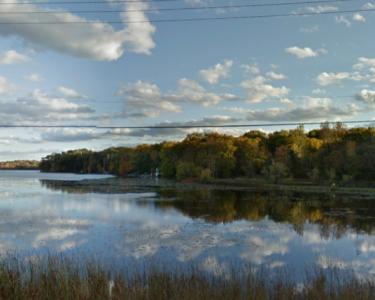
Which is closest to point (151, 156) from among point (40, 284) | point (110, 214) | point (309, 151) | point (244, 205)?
point (309, 151)

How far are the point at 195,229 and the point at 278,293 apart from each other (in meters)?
13.0

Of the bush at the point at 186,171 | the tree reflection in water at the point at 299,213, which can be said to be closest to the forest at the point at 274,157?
the bush at the point at 186,171

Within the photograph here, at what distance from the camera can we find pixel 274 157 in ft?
260

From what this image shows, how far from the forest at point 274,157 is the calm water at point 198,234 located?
2499cm

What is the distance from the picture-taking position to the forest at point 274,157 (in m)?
A: 58.7

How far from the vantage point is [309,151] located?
229ft

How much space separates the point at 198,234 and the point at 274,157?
197ft

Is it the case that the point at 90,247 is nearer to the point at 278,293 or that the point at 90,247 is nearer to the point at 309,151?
the point at 278,293

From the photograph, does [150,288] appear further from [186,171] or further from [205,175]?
[186,171]

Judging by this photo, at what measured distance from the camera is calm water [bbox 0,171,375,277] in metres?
15.8

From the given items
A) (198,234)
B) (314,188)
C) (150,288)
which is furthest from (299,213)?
(314,188)

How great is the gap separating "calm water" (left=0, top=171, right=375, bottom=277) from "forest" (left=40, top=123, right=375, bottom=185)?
2499cm

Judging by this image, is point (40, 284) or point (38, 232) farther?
point (38, 232)

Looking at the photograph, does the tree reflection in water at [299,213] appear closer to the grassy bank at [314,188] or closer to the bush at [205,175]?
the grassy bank at [314,188]
